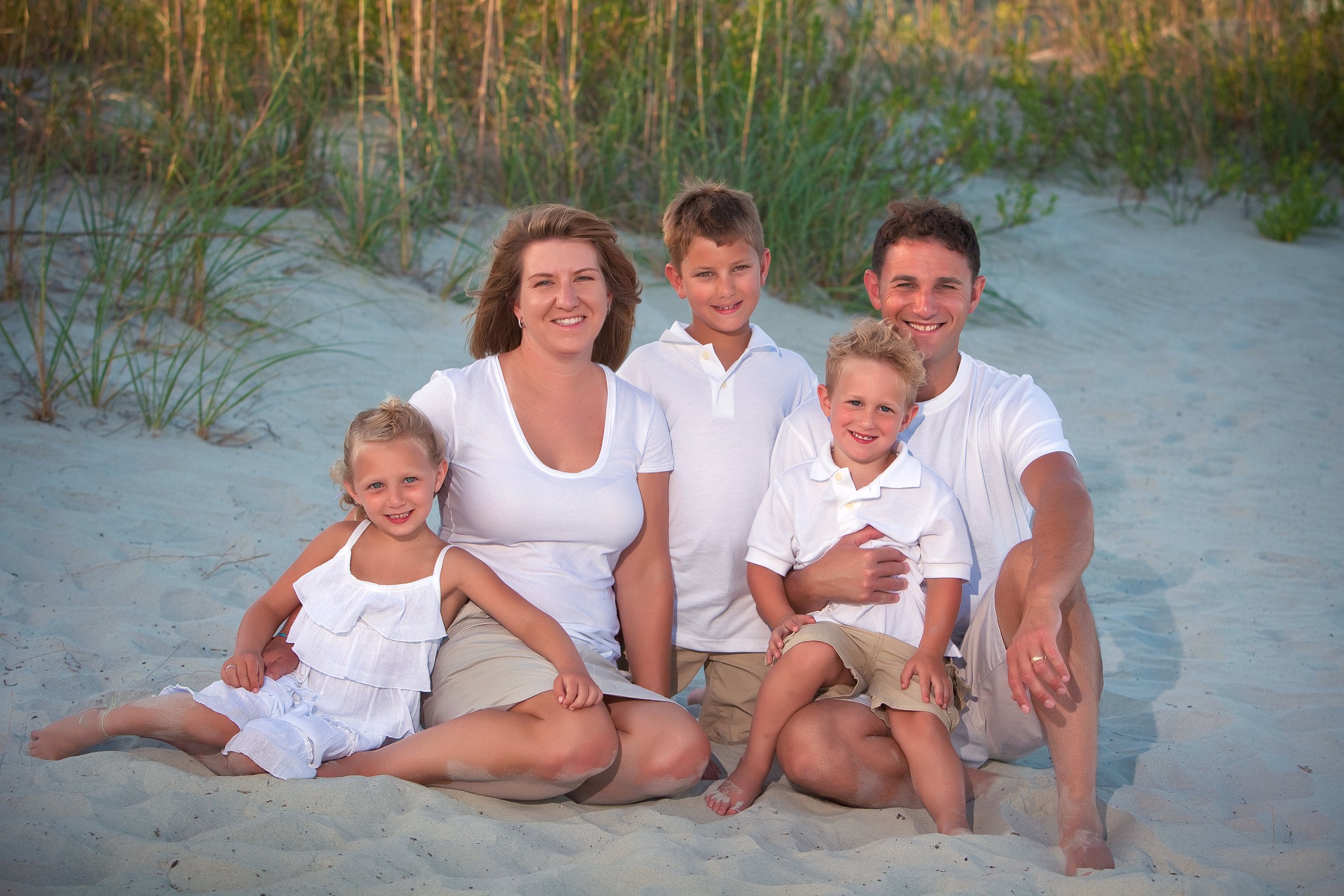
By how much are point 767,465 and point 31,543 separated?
2.28 meters

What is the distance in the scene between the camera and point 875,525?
8.46ft

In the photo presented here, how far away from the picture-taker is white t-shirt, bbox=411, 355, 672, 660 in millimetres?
2631

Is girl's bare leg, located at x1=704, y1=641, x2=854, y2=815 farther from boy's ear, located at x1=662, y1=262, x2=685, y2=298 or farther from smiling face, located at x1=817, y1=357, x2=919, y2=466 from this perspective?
boy's ear, located at x1=662, y1=262, x2=685, y2=298

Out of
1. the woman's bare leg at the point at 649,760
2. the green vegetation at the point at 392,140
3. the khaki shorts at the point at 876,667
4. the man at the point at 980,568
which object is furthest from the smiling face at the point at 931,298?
the green vegetation at the point at 392,140

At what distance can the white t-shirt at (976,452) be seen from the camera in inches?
107

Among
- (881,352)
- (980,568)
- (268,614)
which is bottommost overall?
(268,614)

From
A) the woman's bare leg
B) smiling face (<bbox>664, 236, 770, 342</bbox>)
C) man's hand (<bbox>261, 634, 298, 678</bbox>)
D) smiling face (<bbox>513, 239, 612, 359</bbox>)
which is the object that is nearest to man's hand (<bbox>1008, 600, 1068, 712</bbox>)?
the woman's bare leg

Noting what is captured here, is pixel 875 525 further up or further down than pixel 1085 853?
further up

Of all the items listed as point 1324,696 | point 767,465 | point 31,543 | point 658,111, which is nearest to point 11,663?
point 31,543

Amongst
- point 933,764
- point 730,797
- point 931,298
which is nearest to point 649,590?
point 730,797

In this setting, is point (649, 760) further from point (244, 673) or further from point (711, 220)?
point (711, 220)

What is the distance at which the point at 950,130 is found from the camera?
330 inches

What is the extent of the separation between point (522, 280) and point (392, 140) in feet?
13.8

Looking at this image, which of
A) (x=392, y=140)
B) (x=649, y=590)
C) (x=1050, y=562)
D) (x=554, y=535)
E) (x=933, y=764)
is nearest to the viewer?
(x=1050, y=562)
